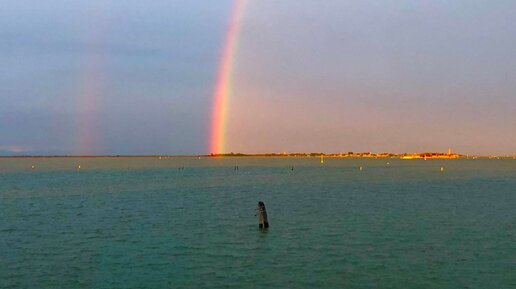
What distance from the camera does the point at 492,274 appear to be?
2270cm

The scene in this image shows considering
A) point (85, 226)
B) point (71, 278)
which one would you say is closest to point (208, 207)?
point (85, 226)

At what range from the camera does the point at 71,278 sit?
22281 mm

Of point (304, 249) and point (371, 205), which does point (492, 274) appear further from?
point (371, 205)

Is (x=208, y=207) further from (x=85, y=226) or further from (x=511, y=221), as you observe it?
(x=511, y=221)

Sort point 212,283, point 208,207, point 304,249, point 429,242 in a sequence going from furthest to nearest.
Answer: point 208,207 < point 429,242 < point 304,249 < point 212,283

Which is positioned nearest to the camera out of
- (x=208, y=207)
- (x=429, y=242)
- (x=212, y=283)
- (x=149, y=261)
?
(x=212, y=283)

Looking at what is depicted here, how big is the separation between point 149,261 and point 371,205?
108ft

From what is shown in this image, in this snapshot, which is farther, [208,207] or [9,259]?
[208,207]

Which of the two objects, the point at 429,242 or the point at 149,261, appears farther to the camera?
the point at 429,242

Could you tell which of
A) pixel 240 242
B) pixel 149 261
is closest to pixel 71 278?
pixel 149 261

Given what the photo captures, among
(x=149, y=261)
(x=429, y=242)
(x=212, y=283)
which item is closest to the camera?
(x=212, y=283)

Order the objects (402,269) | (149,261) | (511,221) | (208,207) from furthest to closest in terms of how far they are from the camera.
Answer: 1. (208,207)
2. (511,221)
3. (149,261)
4. (402,269)

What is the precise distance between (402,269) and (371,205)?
100ft

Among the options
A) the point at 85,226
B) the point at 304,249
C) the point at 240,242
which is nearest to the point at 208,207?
the point at 85,226
